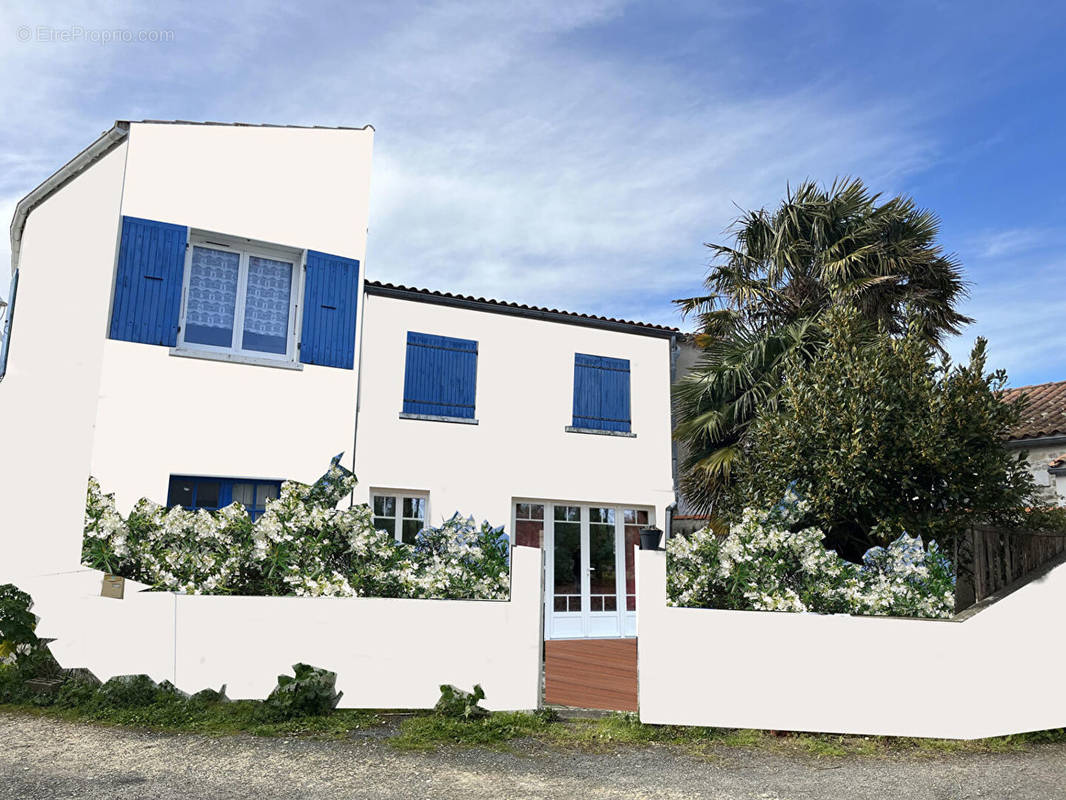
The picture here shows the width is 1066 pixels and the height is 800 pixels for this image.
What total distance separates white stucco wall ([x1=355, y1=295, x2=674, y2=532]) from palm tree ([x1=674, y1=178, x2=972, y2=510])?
742mm

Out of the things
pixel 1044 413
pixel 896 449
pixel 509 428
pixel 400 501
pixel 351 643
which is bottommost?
pixel 351 643

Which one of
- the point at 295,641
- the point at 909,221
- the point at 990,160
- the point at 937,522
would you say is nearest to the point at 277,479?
the point at 295,641

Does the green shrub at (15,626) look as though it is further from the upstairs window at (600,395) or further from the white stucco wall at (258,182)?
the upstairs window at (600,395)

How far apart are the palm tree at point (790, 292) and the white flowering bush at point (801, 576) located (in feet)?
13.9

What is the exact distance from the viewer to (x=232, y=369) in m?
8.78

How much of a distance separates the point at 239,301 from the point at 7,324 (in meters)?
4.18

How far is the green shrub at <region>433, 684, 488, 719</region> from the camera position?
6461mm

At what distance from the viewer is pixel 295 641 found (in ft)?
21.7

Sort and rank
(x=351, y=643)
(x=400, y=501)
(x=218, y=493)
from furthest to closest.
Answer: (x=400, y=501), (x=218, y=493), (x=351, y=643)

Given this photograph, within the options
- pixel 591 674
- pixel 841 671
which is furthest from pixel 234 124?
pixel 841 671

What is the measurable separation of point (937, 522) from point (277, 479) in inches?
274

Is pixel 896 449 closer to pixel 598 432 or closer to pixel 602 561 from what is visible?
pixel 598 432

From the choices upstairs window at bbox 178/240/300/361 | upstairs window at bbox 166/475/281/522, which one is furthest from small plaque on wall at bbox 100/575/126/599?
upstairs window at bbox 178/240/300/361

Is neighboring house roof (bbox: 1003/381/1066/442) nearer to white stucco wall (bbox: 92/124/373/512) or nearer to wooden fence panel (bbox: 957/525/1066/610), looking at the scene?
wooden fence panel (bbox: 957/525/1066/610)
